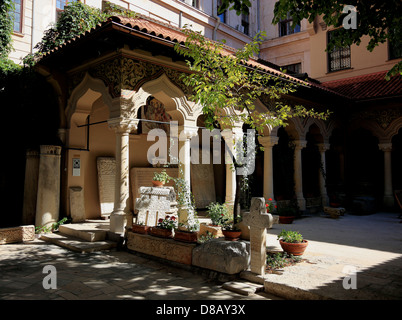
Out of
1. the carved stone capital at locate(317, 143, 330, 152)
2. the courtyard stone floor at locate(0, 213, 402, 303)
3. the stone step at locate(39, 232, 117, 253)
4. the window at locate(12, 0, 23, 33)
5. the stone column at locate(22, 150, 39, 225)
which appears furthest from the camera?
the carved stone capital at locate(317, 143, 330, 152)

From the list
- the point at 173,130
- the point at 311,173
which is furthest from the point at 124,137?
the point at 311,173

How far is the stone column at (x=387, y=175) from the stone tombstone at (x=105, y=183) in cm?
966

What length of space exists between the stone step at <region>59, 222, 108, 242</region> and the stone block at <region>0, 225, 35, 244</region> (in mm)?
651

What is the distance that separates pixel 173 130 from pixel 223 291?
4468mm

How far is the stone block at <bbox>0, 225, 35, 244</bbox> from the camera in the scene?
6.52 meters

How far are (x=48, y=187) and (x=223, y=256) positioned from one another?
15.8 ft

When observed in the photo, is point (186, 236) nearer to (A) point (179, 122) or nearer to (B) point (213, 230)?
(B) point (213, 230)

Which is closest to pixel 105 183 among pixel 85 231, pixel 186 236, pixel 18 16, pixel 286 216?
pixel 85 231

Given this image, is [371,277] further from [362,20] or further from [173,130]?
[173,130]

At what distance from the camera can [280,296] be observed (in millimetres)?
3834

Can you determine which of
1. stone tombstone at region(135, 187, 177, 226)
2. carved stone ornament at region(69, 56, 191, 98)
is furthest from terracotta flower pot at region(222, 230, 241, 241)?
carved stone ornament at region(69, 56, 191, 98)

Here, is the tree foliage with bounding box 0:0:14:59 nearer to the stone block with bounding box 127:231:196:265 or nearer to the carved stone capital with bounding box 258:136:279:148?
the stone block with bounding box 127:231:196:265

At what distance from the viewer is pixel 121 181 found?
21.6ft

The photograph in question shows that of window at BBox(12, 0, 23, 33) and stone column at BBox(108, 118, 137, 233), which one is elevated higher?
window at BBox(12, 0, 23, 33)
